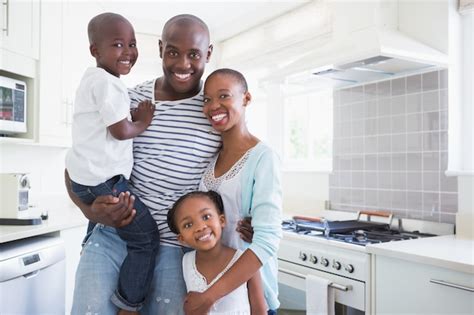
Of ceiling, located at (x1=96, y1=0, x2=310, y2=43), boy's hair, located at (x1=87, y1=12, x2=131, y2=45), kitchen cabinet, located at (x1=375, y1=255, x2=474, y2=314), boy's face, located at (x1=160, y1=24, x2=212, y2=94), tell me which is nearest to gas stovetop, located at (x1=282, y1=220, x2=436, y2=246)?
kitchen cabinet, located at (x1=375, y1=255, x2=474, y2=314)

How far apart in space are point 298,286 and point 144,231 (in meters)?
1.47

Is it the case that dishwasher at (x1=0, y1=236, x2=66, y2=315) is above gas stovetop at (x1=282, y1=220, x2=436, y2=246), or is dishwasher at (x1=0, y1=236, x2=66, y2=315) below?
below

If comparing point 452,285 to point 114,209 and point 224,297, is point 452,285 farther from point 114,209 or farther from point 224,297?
point 114,209

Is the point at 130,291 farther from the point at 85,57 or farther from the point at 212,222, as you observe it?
the point at 85,57

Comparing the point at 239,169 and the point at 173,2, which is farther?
the point at 173,2

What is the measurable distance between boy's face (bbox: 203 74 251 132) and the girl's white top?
1.16ft

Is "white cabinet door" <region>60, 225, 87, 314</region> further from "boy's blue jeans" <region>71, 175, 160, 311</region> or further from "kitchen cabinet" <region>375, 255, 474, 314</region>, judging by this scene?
"kitchen cabinet" <region>375, 255, 474, 314</region>

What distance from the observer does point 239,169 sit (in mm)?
1233

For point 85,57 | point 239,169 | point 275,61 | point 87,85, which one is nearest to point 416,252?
point 239,169

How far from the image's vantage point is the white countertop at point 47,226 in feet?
7.12

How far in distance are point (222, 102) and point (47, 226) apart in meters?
1.57

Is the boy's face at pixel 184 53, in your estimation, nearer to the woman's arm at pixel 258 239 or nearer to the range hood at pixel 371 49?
the woman's arm at pixel 258 239

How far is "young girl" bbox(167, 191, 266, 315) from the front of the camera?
119 cm

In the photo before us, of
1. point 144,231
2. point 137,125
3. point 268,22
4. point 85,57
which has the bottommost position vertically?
point 144,231
